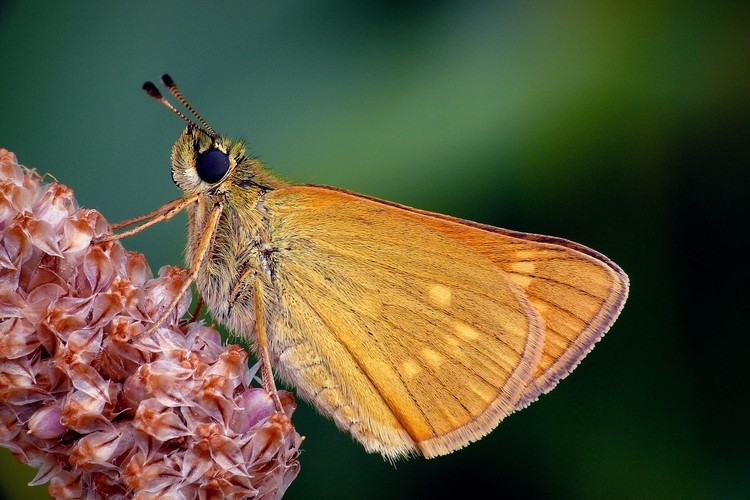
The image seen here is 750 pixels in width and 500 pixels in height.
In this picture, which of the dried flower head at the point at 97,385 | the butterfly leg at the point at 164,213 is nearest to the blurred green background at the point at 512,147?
the butterfly leg at the point at 164,213

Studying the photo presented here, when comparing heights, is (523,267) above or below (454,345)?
above

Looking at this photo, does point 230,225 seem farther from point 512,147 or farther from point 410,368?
point 512,147

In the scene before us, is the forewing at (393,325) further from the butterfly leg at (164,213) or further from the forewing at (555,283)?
the butterfly leg at (164,213)

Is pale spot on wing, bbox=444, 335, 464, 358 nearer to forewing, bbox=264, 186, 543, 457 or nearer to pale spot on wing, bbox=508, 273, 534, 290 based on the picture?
forewing, bbox=264, 186, 543, 457

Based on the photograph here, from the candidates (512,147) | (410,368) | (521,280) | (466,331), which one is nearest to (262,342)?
(410,368)

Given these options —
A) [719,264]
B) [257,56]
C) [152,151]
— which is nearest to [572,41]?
[719,264]

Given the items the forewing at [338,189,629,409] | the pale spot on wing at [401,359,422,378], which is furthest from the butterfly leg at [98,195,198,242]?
the pale spot on wing at [401,359,422,378]
